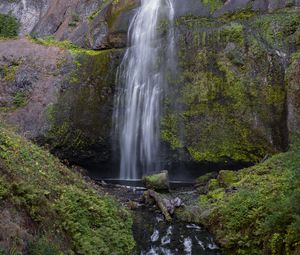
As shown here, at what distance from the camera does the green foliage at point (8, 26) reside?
21.6 m

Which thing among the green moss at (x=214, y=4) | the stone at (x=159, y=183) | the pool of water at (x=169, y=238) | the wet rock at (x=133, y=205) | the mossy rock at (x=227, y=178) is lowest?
the pool of water at (x=169, y=238)

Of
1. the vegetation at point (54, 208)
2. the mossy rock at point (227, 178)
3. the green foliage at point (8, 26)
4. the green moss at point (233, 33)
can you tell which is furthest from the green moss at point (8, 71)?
the mossy rock at point (227, 178)

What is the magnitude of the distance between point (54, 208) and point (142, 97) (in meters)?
9.03

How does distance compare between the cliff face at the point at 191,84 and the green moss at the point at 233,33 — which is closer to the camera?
the cliff face at the point at 191,84

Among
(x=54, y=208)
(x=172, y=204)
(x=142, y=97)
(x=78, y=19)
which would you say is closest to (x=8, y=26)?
(x=78, y=19)

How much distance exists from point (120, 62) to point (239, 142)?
5.58m

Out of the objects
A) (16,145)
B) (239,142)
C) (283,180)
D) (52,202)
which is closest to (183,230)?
(283,180)

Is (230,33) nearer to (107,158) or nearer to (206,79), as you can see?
(206,79)

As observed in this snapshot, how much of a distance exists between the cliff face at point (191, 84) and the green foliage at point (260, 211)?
3263 millimetres

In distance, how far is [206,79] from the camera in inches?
629

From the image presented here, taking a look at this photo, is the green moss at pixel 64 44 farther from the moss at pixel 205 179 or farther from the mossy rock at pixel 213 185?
the mossy rock at pixel 213 185

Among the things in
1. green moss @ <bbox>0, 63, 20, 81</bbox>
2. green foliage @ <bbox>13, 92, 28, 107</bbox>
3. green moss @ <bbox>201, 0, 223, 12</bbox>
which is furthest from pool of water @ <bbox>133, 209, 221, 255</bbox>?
green moss @ <bbox>0, 63, 20, 81</bbox>

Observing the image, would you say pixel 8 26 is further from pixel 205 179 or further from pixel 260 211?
pixel 260 211

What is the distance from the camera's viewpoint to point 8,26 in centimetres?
2220
